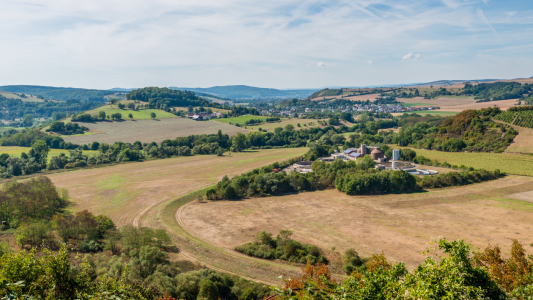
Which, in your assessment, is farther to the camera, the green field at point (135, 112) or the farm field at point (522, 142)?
the green field at point (135, 112)

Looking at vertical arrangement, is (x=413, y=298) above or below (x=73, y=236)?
above

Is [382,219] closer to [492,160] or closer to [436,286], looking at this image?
[436,286]

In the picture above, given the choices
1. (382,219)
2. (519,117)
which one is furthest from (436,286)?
(519,117)

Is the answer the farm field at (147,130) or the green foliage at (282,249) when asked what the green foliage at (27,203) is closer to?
the green foliage at (282,249)

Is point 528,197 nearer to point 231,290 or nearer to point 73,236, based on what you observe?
point 231,290

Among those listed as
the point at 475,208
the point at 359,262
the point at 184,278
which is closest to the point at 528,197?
the point at 475,208

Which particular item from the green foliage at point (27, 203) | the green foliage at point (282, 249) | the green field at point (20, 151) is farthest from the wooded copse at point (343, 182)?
the green field at point (20, 151)
